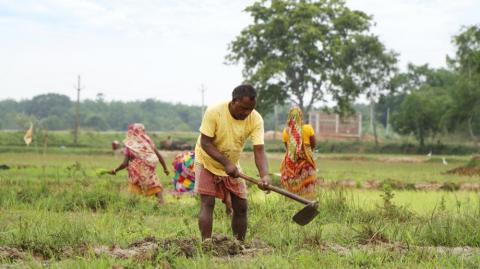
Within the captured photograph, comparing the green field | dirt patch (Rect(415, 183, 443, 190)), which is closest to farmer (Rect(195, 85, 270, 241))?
the green field

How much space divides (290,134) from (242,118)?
441 cm

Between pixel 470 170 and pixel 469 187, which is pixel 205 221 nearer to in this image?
pixel 469 187

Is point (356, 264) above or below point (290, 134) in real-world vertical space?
below

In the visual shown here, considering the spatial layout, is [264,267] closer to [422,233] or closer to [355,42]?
[422,233]

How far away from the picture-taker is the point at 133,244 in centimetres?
607

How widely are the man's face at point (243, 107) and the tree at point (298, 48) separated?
34.9 m

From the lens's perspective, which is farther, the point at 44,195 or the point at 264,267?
the point at 44,195

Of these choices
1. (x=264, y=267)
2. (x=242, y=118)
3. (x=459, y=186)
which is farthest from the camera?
(x=459, y=186)

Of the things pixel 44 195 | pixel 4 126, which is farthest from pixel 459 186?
pixel 4 126

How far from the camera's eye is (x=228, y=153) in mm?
6637

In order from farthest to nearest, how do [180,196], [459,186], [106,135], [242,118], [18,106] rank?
[18,106] → [106,135] → [459,186] → [180,196] → [242,118]

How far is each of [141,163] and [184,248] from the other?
6.41 metres

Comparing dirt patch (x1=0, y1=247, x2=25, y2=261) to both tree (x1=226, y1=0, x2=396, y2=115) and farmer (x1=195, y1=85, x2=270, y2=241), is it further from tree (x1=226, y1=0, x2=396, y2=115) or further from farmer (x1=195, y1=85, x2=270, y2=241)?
tree (x1=226, y1=0, x2=396, y2=115)

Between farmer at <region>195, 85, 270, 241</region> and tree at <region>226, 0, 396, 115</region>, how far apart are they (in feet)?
A: 113
